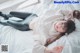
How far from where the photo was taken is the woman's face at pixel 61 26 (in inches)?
40.9

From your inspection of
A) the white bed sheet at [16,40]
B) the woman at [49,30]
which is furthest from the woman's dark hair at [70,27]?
the white bed sheet at [16,40]

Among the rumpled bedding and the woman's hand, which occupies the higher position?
the rumpled bedding

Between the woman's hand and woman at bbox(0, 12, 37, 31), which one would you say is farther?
woman at bbox(0, 12, 37, 31)

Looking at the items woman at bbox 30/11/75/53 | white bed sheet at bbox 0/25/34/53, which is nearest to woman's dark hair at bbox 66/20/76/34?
woman at bbox 30/11/75/53

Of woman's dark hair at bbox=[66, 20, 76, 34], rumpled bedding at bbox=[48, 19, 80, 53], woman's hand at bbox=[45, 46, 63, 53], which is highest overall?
woman's dark hair at bbox=[66, 20, 76, 34]

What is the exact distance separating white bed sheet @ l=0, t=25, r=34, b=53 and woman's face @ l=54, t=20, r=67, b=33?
0.55ft

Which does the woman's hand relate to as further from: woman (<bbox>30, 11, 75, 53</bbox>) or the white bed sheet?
the white bed sheet

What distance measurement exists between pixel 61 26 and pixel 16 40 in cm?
29

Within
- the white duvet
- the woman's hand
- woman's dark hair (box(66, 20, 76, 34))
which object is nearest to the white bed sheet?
the white duvet

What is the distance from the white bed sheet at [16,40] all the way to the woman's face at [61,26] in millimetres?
167

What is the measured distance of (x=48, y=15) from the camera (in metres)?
1.11

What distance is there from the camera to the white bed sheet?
1.05m

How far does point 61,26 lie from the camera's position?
105cm

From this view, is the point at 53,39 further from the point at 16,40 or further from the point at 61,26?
the point at 16,40
